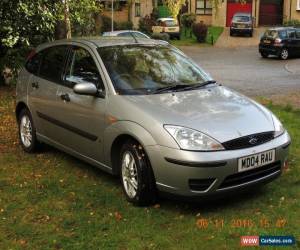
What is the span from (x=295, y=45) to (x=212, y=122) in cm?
2592

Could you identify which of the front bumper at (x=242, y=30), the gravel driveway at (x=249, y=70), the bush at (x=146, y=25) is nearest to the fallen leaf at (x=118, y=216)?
the gravel driveway at (x=249, y=70)

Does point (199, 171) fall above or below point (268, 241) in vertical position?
above

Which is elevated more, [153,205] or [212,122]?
[212,122]

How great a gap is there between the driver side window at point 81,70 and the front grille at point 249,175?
175 centimetres

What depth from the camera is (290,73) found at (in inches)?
890

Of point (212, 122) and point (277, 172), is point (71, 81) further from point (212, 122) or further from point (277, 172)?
point (277, 172)

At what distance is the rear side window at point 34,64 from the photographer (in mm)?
7516

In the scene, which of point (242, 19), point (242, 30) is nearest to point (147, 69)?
point (242, 19)

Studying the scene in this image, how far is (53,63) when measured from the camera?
7.12 m

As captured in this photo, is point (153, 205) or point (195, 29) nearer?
point (153, 205)

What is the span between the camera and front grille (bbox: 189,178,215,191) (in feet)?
16.4

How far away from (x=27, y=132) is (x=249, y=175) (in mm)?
3688

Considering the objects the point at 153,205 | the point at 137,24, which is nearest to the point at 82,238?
the point at 153,205

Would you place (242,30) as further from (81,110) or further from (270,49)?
(81,110)
